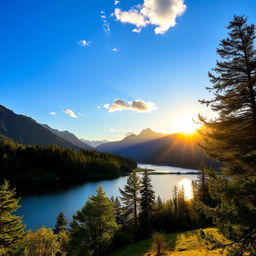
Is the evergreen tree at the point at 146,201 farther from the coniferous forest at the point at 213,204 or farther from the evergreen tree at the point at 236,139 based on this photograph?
the evergreen tree at the point at 236,139

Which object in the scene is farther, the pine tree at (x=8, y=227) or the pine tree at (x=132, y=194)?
the pine tree at (x=132, y=194)

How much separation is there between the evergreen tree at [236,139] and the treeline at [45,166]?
89.9 metres

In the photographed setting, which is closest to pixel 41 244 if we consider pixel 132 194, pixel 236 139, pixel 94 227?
pixel 94 227

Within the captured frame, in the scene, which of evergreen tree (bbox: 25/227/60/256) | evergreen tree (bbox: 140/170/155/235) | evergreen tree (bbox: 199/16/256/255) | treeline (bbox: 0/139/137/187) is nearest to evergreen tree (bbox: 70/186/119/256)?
evergreen tree (bbox: 25/227/60/256)

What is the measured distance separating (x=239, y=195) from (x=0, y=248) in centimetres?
2078

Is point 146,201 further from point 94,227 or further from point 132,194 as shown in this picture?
point 94,227

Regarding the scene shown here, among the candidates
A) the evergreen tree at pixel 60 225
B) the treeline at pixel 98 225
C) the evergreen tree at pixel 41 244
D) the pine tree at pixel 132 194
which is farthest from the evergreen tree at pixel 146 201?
the evergreen tree at pixel 60 225

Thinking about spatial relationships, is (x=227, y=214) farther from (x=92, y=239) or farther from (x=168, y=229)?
(x=168, y=229)

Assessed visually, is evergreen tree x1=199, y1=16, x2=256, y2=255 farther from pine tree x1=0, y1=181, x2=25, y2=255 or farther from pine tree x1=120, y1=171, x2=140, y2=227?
pine tree x1=120, y1=171, x2=140, y2=227

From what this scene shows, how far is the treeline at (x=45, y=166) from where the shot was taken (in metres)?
84.6

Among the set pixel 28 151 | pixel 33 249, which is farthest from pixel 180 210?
pixel 28 151

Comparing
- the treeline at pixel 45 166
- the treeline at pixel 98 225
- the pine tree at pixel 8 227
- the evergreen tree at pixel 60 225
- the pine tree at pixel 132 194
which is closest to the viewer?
the pine tree at pixel 8 227

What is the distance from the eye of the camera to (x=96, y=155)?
134375 millimetres

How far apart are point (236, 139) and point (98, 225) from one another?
2316 cm
